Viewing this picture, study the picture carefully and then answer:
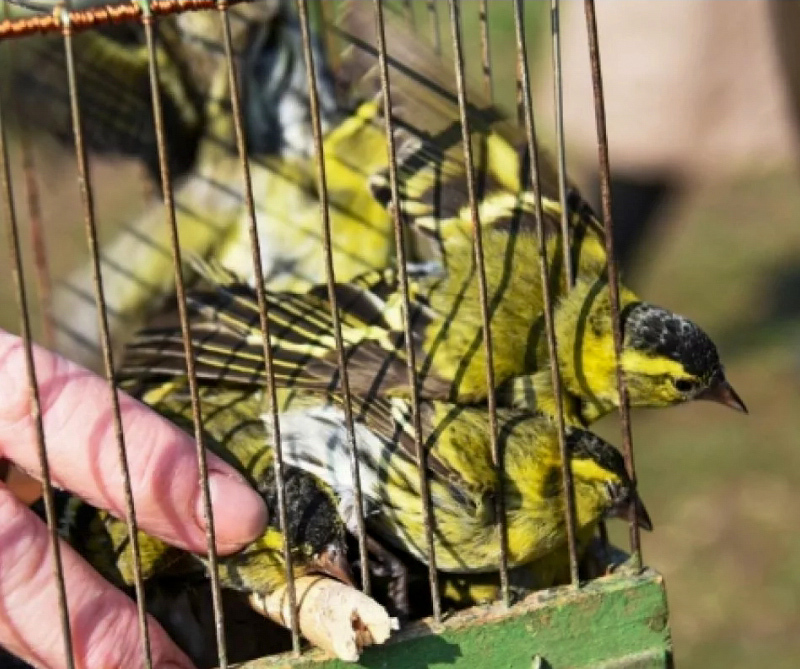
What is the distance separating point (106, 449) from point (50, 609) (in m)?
0.17

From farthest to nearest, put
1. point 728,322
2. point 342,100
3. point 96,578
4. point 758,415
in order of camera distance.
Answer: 1. point 728,322
2. point 758,415
3. point 342,100
4. point 96,578

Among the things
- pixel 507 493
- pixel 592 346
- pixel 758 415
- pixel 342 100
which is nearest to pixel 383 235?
pixel 342 100

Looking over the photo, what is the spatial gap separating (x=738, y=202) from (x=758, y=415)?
5.93 feet

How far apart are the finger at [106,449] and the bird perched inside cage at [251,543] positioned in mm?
68

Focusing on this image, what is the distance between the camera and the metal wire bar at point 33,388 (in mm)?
1339

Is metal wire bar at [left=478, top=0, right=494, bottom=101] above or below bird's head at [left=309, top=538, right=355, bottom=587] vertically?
above

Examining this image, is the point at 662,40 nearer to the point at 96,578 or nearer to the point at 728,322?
the point at 728,322

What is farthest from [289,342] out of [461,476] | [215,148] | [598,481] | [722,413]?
[722,413]

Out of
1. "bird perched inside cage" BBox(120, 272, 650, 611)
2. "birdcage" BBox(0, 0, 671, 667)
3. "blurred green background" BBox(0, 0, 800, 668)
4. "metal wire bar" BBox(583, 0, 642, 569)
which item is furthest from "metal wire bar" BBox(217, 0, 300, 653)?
"blurred green background" BBox(0, 0, 800, 668)

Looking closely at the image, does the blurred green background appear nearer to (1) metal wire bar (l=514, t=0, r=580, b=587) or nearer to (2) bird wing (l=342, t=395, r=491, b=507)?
(2) bird wing (l=342, t=395, r=491, b=507)

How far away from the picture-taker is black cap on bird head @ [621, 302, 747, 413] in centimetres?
200

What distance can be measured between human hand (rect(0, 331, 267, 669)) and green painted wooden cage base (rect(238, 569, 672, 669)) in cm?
15

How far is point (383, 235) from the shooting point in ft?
8.16

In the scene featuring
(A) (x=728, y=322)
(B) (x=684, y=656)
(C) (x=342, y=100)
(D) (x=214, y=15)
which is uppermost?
(D) (x=214, y=15)
